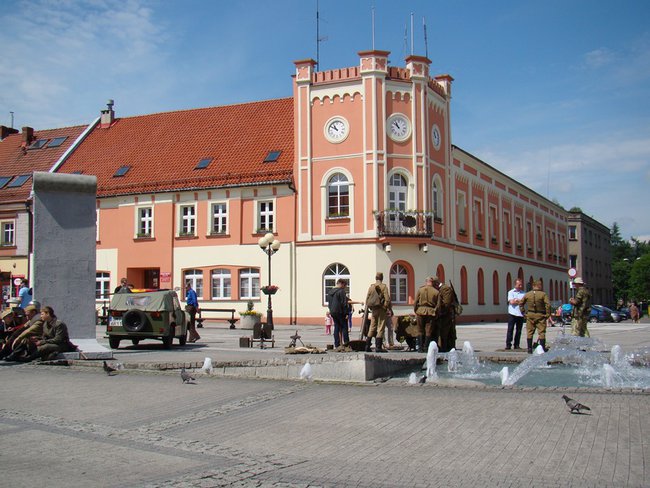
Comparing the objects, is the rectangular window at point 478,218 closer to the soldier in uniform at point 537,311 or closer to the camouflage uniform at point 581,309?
the camouflage uniform at point 581,309

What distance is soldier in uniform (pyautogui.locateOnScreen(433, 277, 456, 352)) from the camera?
53.2ft

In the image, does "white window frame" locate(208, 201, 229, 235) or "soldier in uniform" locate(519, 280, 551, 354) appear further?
"white window frame" locate(208, 201, 229, 235)

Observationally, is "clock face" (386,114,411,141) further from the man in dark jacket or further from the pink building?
the man in dark jacket

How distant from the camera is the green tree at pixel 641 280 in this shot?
108000mm

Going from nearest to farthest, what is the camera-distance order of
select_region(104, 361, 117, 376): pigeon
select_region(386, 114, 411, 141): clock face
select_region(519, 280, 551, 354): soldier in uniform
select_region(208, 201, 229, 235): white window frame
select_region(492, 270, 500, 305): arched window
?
1. select_region(104, 361, 117, 376): pigeon
2. select_region(519, 280, 551, 354): soldier in uniform
3. select_region(386, 114, 411, 141): clock face
4. select_region(208, 201, 229, 235): white window frame
5. select_region(492, 270, 500, 305): arched window

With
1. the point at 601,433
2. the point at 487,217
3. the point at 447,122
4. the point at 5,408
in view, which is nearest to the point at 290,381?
the point at 5,408

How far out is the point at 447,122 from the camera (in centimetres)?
3997

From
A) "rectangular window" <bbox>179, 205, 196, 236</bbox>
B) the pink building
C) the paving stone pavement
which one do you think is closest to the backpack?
the paving stone pavement

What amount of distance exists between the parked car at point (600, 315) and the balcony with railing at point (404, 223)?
65.4 feet

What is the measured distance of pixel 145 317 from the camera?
18.8 meters

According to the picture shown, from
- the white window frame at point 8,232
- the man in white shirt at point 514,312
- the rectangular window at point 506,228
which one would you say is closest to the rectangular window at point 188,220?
the white window frame at point 8,232

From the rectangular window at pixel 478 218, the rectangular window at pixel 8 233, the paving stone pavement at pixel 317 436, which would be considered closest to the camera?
the paving stone pavement at pixel 317 436

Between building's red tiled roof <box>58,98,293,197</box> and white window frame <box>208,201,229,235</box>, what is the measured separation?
3.70ft

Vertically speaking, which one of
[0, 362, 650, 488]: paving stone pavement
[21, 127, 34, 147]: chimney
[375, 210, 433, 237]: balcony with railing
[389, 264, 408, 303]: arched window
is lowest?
[0, 362, 650, 488]: paving stone pavement
